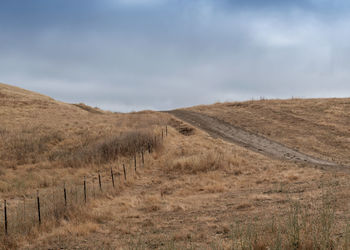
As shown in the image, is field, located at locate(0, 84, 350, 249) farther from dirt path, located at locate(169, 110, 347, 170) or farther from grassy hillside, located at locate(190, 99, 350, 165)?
dirt path, located at locate(169, 110, 347, 170)

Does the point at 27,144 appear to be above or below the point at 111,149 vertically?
above

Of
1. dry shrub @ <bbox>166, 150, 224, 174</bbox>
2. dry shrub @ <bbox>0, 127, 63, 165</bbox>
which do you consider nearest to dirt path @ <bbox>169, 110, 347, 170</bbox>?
dry shrub @ <bbox>166, 150, 224, 174</bbox>

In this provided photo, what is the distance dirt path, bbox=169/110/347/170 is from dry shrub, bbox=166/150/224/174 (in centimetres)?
512

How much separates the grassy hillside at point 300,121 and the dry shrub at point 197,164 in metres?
8.27

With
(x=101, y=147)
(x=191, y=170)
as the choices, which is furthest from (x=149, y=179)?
(x=101, y=147)

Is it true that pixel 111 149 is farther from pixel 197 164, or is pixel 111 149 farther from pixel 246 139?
pixel 246 139

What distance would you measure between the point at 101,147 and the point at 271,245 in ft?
56.1

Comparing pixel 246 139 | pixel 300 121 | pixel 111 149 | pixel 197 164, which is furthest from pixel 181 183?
pixel 300 121

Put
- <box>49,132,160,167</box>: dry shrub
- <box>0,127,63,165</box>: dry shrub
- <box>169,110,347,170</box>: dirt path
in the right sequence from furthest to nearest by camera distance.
A: <box>0,127,63,165</box>: dry shrub → <box>169,110,347,170</box>: dirt path → <box>49,132,160,167</box>: dry shrub

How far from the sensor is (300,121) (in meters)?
33.2

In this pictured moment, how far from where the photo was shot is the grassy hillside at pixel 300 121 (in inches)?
1006

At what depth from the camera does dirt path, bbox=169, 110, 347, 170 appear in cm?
2171

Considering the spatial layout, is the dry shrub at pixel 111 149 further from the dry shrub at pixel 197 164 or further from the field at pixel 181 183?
the dry shrub at pixel 197 164

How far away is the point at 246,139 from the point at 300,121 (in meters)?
9.57
